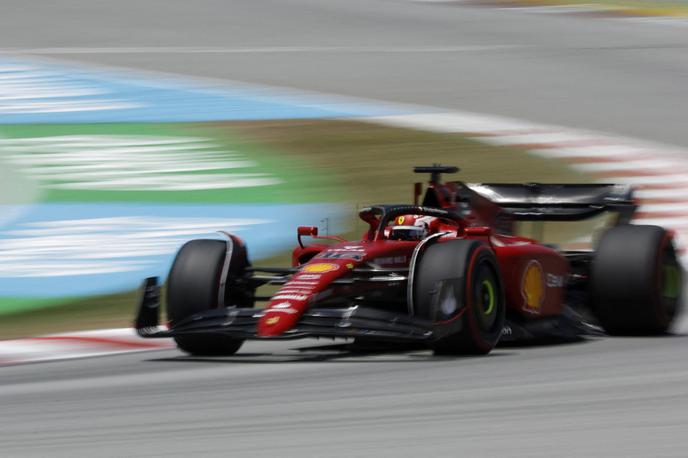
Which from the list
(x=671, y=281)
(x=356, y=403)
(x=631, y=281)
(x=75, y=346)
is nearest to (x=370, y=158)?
(x=671, y=281)

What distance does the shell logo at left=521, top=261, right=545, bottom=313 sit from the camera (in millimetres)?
8430

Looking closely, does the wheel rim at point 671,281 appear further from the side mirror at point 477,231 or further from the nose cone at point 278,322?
the nose cone at point 278,322

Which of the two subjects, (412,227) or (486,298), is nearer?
(486,298)

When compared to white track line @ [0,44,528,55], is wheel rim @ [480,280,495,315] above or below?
below

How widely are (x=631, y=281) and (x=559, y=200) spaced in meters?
1.19

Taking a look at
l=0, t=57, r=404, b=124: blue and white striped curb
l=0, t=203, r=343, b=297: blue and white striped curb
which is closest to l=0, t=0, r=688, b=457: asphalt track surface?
l=0, t=203, r=343, b=297: blue and white striped curb

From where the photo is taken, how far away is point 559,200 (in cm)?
977

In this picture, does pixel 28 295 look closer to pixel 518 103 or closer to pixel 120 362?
pixel 120 362

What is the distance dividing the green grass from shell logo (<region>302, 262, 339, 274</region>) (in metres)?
4.96

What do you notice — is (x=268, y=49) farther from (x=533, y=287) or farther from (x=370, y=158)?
(x=533, y=287)

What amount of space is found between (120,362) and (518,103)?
40.0 feet

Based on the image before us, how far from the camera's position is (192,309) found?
823 cm

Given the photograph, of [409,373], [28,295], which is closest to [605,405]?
[409,373]

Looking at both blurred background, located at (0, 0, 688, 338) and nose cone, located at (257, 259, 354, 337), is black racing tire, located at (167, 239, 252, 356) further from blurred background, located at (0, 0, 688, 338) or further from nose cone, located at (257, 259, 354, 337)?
blurred background, located at (0, 0, 688, 338)
